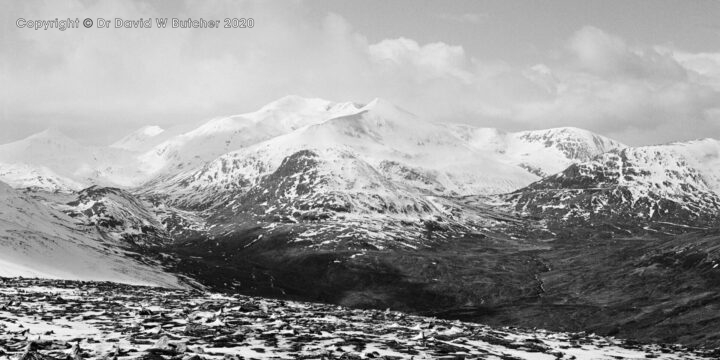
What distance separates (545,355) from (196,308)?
23.6m

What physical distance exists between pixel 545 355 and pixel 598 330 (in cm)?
17702

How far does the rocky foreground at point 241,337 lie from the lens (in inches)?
1069

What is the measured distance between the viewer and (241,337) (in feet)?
104

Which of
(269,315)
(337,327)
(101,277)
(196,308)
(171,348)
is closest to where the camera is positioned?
(171,348)

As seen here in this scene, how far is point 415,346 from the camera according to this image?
32.8 metres

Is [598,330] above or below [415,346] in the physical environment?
below

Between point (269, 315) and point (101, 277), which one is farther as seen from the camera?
point (101, 277)

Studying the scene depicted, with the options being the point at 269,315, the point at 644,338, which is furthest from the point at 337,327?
the point at 644,338

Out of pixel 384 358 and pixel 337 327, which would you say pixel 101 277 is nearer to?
pixel 337 327

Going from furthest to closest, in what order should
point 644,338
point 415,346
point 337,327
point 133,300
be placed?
1. point 644,338
2. point 133,300
3. point 337,327
4. point 415,346

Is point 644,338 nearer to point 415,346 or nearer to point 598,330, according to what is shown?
point 598,330

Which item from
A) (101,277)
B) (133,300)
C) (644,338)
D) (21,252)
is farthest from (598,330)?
(133,300)

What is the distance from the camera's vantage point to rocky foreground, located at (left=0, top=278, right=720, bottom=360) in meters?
27.2

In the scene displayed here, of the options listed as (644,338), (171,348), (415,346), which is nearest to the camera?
(171,348)
